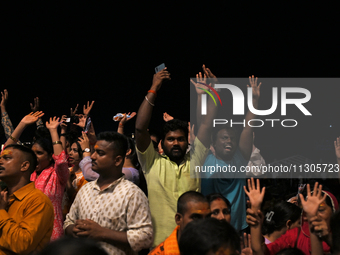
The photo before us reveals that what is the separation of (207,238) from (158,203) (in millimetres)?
1381

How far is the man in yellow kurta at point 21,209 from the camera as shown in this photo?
2211mm

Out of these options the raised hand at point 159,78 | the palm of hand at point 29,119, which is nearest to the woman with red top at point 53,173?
the palm of hand at point 29,119

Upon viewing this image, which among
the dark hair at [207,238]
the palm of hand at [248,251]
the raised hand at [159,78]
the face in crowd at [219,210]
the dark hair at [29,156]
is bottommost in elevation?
the palm of hand at [248,251]

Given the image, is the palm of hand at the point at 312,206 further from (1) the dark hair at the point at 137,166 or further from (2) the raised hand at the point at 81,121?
(2) the raised hand at the point at 81,121

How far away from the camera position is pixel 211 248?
1.49m

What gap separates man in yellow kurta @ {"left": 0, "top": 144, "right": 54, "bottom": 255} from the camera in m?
2.21

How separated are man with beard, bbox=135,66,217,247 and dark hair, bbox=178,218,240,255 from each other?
1.25 m

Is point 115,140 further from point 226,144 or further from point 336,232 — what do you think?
point 336,232

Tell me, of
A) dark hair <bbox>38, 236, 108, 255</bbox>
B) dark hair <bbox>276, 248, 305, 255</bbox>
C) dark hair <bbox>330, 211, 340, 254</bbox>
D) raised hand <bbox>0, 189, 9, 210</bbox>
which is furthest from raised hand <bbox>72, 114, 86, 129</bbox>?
dark hair <bbox>38, 236, 108, 255</bbox>

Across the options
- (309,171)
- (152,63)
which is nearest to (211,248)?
(309,171)

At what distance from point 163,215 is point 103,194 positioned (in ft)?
1.95

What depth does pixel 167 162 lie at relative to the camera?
3.00 metres

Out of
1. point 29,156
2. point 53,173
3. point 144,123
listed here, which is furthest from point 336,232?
point 53,173

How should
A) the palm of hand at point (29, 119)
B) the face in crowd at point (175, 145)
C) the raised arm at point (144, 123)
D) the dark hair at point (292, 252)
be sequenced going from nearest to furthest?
the dark hair at point (292, 252), the raised arm at point (144, 123), the face in crowd at point (175, 145), the palm of hand at point (29, 119)
